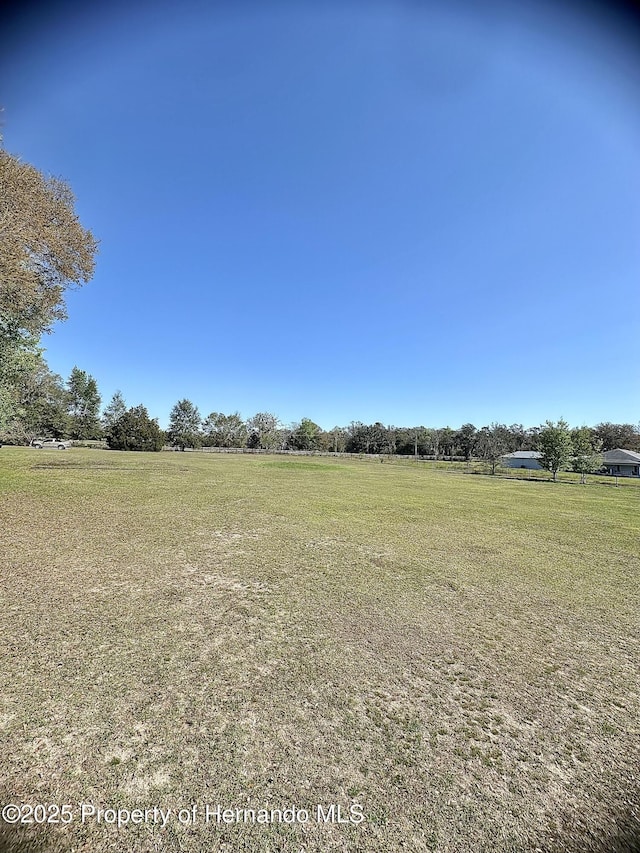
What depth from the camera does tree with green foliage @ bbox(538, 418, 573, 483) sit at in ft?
92.9

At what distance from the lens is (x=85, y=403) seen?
62.1m

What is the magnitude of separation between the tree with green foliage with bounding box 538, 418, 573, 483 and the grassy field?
1029 inches

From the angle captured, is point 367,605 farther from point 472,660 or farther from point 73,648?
point 73,648

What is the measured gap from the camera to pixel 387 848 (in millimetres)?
1652

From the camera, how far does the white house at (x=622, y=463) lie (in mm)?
44553

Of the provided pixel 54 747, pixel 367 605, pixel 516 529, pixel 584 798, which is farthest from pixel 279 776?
pixel 516 529

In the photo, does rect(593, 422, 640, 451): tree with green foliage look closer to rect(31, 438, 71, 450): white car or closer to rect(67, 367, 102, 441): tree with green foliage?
rect(31, 438, 71, 450): white car

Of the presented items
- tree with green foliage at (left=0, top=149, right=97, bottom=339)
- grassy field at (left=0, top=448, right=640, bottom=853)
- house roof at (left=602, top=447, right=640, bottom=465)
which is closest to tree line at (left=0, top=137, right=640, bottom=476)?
tree with green foliage at (left=0, top=149, right=97, bottom=339)

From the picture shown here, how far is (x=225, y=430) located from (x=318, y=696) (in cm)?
7413

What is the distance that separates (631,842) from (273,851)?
1.85m

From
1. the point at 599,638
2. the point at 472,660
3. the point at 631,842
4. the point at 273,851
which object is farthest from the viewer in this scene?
the point at 599,638

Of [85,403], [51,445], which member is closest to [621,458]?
[51,445]

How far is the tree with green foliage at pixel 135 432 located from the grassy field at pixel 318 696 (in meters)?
47.1

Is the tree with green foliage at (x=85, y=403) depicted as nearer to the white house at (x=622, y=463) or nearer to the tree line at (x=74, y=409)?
the tree line at (x=74, y=409)
